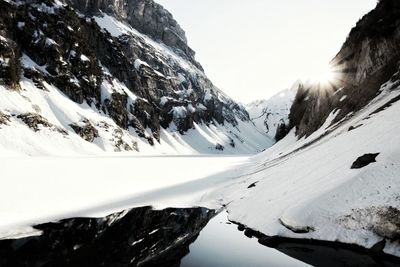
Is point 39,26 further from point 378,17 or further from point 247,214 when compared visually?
point 247,214

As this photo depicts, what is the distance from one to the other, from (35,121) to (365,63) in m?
61.5

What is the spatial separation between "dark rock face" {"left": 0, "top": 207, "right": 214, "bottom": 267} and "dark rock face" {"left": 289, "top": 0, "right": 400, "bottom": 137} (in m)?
28.4

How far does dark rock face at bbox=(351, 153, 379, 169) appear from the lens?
15.5m

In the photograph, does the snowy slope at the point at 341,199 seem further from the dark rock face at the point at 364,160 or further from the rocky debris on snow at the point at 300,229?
the dark rock face at the point at 364,160

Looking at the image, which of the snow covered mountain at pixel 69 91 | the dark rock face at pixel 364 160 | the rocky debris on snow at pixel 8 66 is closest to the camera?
the dark rock face at pixel 364 160

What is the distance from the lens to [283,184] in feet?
66.6

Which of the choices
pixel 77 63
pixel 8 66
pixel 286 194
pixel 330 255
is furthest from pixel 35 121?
pixel 330 255

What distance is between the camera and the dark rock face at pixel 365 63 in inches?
1452

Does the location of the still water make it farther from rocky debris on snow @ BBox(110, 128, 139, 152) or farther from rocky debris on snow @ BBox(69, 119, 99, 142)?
rocky debris on snow @ BBox(110, 128, 139, 152)

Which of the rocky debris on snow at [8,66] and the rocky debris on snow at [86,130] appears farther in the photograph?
the rocky debris on snow at [86,130]

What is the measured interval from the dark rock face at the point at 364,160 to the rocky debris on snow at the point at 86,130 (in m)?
73.2

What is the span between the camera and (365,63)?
138ft

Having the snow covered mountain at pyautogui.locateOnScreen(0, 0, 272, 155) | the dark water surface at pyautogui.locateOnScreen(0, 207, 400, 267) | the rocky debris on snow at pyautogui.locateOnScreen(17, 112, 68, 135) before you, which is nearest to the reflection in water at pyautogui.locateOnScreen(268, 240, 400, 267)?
the dark water surface at pyautogui.locateOnScreen(0, 207, 400, 267)

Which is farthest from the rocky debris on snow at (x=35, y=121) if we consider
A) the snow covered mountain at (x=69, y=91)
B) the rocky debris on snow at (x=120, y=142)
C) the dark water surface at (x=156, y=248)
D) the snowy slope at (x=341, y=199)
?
the snowy slope at (x=341, y=199)
